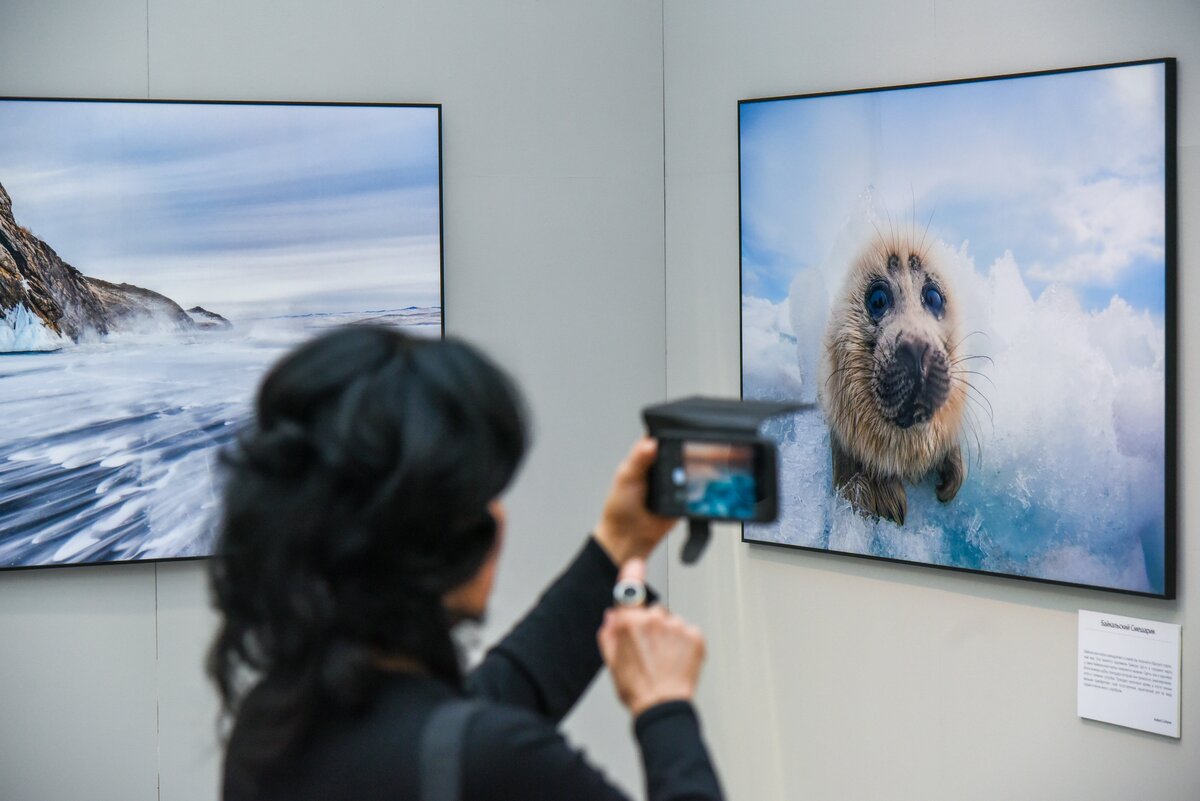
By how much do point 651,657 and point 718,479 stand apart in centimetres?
23

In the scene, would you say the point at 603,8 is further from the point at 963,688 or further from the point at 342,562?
the point at 342,562

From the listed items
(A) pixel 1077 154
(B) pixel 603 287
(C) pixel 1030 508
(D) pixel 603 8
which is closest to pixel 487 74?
(D) pixel 603 8

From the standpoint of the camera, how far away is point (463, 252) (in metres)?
3.14

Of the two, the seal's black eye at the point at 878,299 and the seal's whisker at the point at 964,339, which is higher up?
the seal's black eye at the point at 878,299

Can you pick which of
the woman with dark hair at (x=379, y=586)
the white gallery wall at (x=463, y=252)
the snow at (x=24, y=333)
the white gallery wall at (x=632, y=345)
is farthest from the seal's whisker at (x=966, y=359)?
the snow at (x=24, y=333)

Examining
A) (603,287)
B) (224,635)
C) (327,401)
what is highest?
(603,287)

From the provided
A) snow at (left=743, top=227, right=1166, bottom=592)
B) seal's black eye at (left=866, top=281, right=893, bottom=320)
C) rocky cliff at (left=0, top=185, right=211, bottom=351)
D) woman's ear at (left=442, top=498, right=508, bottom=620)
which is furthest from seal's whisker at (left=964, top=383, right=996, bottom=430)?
rocky cliff at (left=0, top=185, right=211, bottom=351)

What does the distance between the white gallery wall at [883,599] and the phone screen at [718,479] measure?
4.73ft

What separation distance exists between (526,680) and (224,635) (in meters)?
0.41

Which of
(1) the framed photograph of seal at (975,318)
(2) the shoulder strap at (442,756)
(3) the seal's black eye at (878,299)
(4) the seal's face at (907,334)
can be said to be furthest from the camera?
(3) the seal's black eye at (878,299)

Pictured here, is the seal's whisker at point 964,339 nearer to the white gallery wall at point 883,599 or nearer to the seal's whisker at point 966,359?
the seal's whisker at point 966,359

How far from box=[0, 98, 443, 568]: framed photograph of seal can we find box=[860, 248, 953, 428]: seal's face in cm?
119

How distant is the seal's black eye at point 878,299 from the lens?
8.89 feet

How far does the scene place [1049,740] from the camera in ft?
8.20
